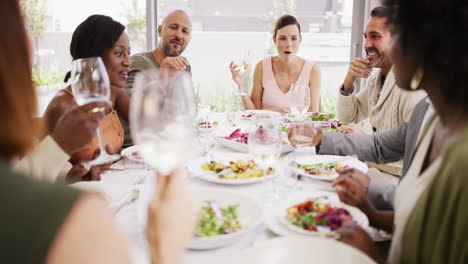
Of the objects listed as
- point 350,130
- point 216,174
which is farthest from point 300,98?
point 216,174

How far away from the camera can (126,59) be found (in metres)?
2.53

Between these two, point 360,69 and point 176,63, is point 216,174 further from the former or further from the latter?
point 360,69

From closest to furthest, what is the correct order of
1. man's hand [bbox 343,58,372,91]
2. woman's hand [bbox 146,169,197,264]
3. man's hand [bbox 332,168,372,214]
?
woman's hand [bbox 146,169,197,264], man's hand [bbox 332,168,372,214], man's hand [bbox 343,58,372,91]

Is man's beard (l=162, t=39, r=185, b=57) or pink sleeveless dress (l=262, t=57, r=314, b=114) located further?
pink sleeveless dress (l=262, t=57, r=314, b=114)

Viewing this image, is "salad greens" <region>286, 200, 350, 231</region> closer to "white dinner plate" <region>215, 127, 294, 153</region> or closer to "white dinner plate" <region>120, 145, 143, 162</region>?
"white dinner plate" <region>215, 127, 294, 153</region>

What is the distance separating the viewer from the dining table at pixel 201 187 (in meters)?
1.06

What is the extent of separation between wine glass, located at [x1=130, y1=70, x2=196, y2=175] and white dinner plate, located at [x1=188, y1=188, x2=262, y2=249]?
0.32 meters

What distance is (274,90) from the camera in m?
3.95

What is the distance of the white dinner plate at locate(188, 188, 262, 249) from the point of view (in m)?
1.04

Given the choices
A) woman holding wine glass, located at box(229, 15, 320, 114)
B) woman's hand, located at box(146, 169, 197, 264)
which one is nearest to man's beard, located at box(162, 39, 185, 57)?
woman holding wine glass, located at box(229, 15, 320, 114)

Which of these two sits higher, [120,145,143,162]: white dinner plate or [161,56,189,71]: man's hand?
[161,56,189,71]: man's hand

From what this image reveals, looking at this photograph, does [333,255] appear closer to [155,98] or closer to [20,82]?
[155,98]

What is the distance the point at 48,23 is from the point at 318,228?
14.4 feet

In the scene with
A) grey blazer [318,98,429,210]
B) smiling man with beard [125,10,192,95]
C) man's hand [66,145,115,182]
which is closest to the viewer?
man's hand [66,145,115,182]
